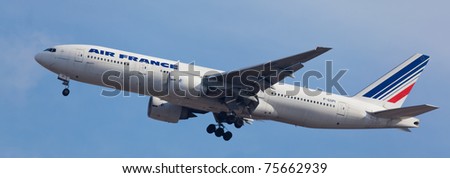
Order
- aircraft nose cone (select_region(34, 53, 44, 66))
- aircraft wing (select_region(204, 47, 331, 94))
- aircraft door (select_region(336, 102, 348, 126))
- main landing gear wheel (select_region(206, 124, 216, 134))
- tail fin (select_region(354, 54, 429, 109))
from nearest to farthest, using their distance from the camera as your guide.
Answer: aircraft wing (select_region(204, 47, 331, 94)) → aircraft nose cone (select_region(34, 53, 44, 66)) → aircraft door (select_region(336, 102, 348, 126)) → main landing gear wheel (select_region(206, 124, 216, 134)) → tail fin (select_region(354, 54, 429, 109))

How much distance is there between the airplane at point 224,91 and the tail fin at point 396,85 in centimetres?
47

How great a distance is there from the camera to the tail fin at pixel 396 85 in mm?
55906

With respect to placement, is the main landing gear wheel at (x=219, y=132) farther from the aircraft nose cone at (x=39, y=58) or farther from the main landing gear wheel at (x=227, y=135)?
the aircraft nose cone at (x=39, y=58)

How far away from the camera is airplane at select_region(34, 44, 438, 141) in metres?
50.1

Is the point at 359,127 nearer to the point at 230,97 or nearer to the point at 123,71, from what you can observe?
the point at 230,97

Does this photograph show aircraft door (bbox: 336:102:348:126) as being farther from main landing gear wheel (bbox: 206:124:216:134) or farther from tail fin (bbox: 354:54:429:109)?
main landing gear wheel (bbox: 206:124:216:134)

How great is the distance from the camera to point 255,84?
50688 mm

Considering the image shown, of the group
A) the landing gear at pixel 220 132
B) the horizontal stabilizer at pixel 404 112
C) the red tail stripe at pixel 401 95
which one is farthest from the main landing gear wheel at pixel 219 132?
the red tail stripe at pixel 401 95

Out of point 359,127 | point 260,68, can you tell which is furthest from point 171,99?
point 359,127

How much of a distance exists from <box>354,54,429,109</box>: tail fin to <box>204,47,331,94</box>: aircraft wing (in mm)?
7980

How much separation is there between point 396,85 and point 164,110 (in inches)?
593

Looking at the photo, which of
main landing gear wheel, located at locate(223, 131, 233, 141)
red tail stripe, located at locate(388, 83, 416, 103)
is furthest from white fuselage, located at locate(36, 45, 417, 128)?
main landing gear wheel, located at locate(223, 131, 233, 141)

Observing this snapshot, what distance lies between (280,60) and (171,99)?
718 centimetres

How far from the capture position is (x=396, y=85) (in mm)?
57031
